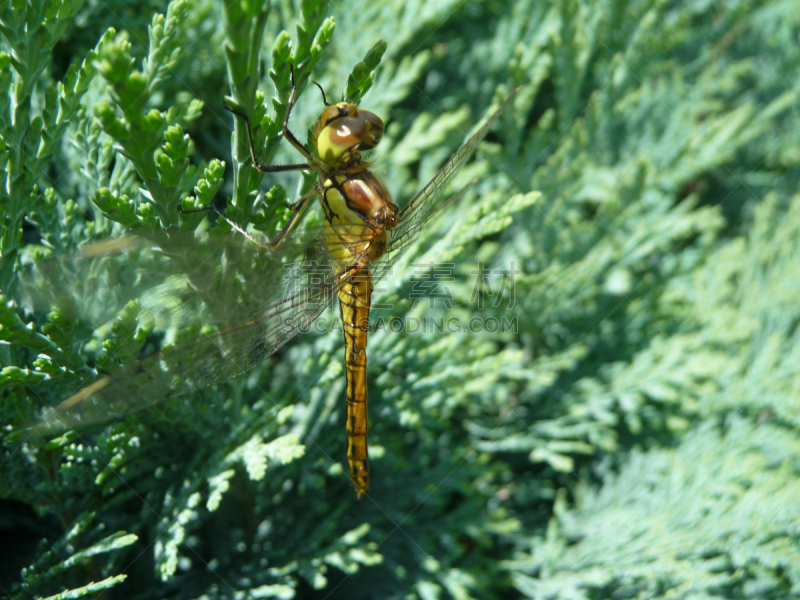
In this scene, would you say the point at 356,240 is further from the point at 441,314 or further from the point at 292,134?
the point at 441,314

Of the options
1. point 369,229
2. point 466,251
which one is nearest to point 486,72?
point 466,251

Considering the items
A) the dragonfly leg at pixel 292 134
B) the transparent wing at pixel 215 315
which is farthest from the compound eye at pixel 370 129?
the transparent wing at pixel 215 315

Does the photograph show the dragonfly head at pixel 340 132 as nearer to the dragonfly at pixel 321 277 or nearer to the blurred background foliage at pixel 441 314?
the dragonfly at pixel 321 277

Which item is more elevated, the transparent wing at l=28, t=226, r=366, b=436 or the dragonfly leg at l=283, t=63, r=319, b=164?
the dragonfly leg at l=283, t=63, r=319, b=164

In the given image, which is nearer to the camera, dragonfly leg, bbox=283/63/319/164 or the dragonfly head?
dragonfly leg, bbox=283/63/319/164

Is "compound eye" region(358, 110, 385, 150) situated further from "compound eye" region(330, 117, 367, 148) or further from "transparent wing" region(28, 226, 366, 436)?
"transparent wing" region(28, 226, 366, 436)

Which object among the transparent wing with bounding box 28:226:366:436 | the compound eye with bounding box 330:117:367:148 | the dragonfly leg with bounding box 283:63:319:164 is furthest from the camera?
the compound eye with bounding box 330:117:367:148

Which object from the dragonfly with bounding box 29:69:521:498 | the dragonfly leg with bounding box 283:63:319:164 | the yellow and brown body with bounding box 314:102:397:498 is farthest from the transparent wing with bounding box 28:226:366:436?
the dragonfly leg with bounding box 283:63:319:164
